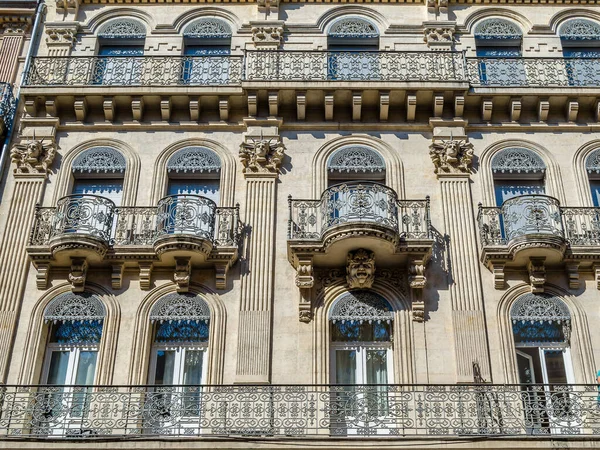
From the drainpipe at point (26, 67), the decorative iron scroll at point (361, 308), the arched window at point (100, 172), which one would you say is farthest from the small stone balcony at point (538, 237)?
the drainpipe at point (26, 67)

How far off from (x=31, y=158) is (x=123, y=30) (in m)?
4.28

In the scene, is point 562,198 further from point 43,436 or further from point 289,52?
point 43,436

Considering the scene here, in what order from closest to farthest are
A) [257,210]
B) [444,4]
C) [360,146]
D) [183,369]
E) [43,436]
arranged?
[43,436], [183,369], [257,210], [360,146], [444,4]

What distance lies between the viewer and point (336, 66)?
17891 mm

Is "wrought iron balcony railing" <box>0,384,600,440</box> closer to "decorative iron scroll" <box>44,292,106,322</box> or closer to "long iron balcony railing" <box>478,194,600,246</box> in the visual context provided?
"decorative iron scroll" <box>44,292,106,322</box>

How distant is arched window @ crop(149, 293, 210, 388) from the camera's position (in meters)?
14.7

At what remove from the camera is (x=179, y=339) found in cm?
1500

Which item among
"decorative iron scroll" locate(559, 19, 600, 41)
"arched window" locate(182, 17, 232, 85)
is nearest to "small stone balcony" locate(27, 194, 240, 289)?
"arched window" locate(182, 17, 232, 85)

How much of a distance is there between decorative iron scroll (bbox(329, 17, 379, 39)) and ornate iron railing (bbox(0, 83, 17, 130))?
290 inches

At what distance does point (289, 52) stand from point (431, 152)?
400cm

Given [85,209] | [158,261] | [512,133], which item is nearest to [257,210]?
[158,261]

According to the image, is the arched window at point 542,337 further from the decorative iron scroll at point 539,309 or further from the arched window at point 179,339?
the arched window at point 179,339

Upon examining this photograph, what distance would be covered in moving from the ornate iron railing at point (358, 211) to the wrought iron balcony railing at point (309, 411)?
3.14 meters

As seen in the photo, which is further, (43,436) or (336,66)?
(336,66)
